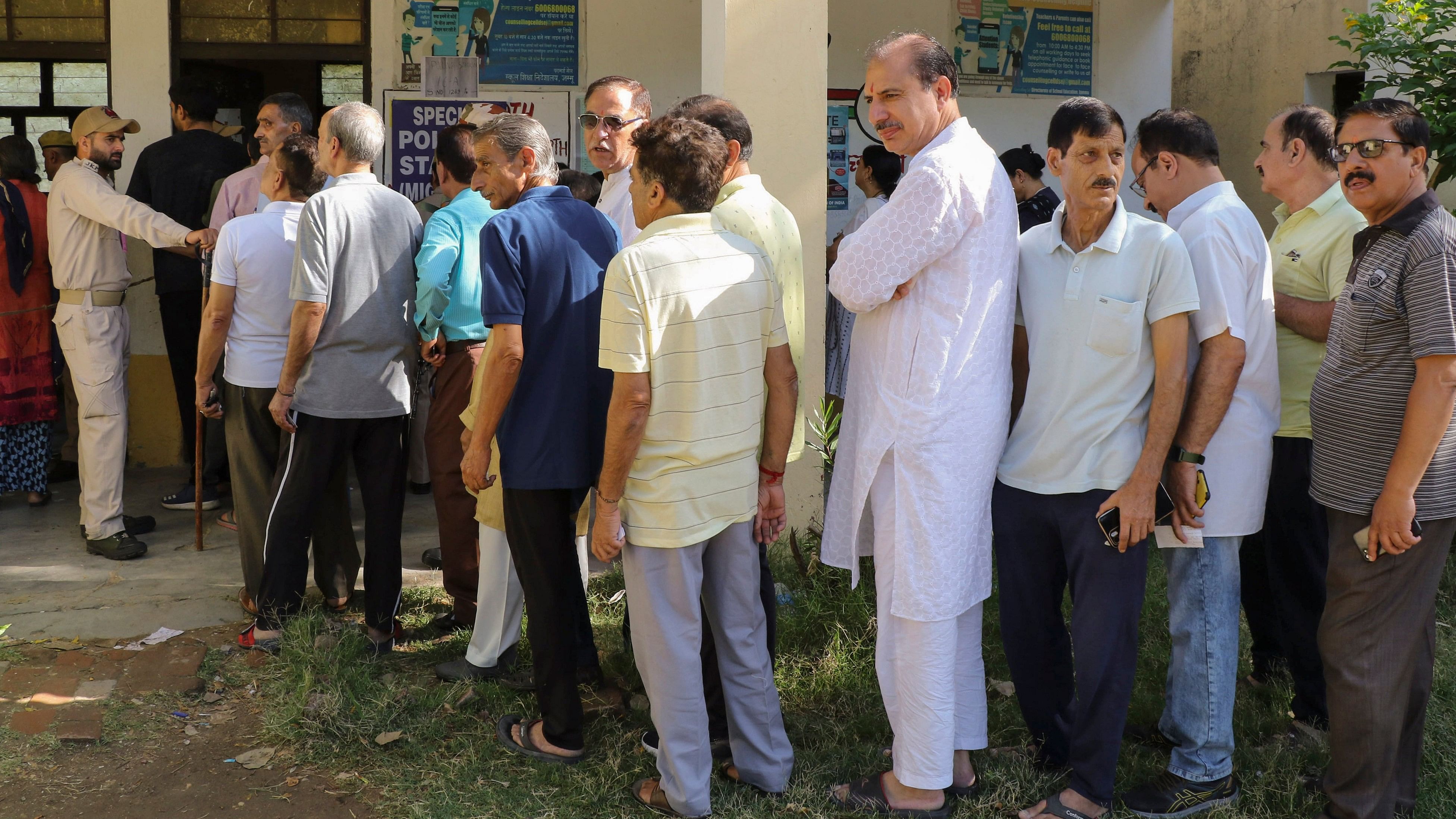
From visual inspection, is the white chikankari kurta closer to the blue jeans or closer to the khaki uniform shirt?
the blue jeans

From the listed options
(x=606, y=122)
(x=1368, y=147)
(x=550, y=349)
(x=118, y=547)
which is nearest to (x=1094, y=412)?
(x=1368, y=147)

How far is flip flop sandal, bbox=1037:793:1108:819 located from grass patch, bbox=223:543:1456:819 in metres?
0.11

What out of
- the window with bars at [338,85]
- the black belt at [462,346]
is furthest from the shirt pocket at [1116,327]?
the window with bars at [338,85]

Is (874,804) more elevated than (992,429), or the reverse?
(992,429)

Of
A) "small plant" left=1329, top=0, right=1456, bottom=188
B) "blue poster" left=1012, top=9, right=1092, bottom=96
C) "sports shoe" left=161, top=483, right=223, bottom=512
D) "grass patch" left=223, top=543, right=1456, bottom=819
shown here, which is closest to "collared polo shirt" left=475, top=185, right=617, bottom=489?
"grass patch" left=223, top=543, right=1456, bottom=819

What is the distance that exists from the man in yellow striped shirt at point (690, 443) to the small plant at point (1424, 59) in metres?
3.60

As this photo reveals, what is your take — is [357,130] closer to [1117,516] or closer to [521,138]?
[521,138]

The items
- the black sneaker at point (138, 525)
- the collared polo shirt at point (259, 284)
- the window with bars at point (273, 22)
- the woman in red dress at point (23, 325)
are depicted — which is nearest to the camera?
the collared polo shirt at point (259, 284)

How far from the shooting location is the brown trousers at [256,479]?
4320mm

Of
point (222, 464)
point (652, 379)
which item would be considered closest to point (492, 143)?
point (652, 379)

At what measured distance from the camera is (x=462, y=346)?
426 cm

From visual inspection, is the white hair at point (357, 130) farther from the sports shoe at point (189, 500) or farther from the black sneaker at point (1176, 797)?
the black sneaker at point (1176, 797)

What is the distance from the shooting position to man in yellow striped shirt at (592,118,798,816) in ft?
9.39

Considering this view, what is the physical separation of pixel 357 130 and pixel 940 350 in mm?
2227
